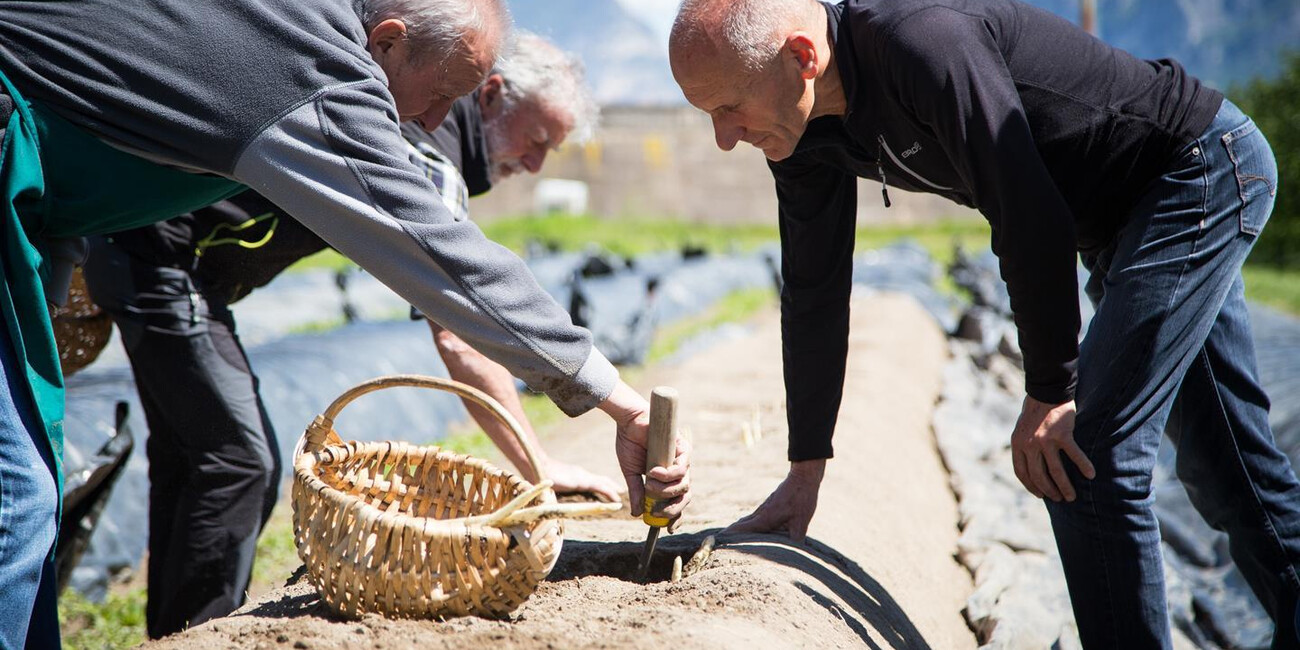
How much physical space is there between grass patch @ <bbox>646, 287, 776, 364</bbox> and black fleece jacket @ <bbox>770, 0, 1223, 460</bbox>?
17.0 feet

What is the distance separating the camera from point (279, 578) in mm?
3350

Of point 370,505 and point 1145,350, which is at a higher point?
point 1145,350

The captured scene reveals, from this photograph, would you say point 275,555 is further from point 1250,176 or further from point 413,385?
point 1250,176

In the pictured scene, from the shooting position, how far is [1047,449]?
1947 mm

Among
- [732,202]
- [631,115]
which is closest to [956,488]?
[732,202]

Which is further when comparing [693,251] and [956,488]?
[693,251]

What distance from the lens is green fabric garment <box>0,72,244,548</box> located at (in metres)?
1.55

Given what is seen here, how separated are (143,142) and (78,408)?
244cm

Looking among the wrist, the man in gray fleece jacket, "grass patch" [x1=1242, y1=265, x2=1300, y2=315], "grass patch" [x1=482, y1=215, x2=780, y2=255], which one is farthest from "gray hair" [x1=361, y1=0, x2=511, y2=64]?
"grass patch" [x1=482, y1=215, x2=780, y2=255]

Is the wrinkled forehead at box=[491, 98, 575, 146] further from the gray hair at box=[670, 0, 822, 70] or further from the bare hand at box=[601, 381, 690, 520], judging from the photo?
the bare hand at box=[601, 381, 690, 520]

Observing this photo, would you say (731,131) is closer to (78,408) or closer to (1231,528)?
(1231,528)

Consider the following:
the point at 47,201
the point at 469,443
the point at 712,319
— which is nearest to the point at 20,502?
the point at 47,201

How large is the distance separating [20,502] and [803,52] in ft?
5.01

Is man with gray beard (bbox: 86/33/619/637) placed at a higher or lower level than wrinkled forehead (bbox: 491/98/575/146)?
lower
